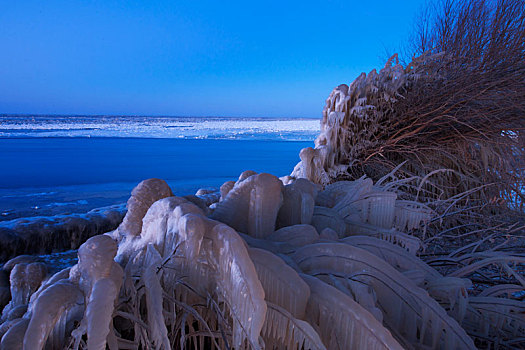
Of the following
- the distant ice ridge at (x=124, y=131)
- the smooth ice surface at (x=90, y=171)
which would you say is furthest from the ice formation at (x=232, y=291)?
the distant ice ridge at (x=124, y=131)

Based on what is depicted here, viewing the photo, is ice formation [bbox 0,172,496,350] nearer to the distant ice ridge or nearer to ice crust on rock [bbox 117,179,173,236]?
ice crust on rock [bbox 117,179,173,236]

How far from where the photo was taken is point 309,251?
0.81 m

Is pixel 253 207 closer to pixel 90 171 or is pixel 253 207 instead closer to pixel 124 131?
pixel 90 171

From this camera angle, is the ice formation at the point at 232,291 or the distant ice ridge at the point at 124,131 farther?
the distant ice ridge at the point at 124,131

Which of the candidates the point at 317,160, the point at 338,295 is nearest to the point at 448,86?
the point at 317,160

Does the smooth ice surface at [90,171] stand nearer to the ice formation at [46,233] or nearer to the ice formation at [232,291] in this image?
the ice formation at [46,233]

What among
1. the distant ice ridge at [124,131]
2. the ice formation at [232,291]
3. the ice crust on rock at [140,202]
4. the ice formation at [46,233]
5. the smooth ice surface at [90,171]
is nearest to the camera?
the ice formation at [232,291]

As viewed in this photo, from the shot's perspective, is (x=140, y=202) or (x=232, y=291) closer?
(x=232, y=291)

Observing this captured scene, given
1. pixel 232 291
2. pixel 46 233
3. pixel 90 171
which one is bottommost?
pixel 90 171

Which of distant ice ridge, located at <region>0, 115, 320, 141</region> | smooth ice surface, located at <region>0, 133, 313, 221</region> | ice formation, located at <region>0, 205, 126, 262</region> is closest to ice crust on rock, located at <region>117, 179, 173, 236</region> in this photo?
ice formation, located at <region>0, 205, 126, 262</region>

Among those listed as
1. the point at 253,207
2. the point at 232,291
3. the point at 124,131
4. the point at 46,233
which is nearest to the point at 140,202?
the point at 253,207

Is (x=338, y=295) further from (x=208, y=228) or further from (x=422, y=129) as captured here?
(x=422, y=129)

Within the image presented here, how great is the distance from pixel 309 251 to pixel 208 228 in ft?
0.95

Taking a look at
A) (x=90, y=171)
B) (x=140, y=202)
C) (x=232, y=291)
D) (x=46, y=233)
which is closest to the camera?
(x=232, y=291)
